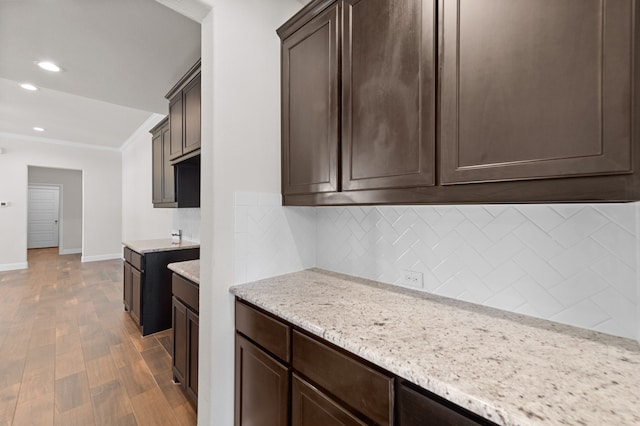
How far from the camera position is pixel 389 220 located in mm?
1540

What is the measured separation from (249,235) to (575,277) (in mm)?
1461

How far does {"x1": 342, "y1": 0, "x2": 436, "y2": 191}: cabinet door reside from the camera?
1060 mm

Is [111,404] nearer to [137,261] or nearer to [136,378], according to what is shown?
[136,378]

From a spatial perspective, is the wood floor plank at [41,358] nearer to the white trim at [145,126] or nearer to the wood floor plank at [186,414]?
the wood floor plank at [186,414]

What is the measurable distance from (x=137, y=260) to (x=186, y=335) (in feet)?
5.26

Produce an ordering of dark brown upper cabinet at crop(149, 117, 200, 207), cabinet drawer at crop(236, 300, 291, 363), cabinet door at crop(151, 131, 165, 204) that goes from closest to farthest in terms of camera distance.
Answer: cabinet drawer at crop(236, 300, 291, 363)
dark brown upper cabinet at crop(149, 117, 200, 207)
cabinet door at crop(151, 131, 165, 204)

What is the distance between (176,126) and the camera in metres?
2.77

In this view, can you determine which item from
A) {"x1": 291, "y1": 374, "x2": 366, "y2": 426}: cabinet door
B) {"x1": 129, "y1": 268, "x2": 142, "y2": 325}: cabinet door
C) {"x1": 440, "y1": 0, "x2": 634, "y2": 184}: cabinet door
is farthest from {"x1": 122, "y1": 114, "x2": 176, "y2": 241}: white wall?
{"x1": 440, "y1": 0, "x2": 634, "y2": 184}: cabinet door

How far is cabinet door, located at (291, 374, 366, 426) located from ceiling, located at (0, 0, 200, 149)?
7.55ft

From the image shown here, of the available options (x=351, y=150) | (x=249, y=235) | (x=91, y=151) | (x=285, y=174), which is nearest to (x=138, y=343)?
(x=249, y=235)

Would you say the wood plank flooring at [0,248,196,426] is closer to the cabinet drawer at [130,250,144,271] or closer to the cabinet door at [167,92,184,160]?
the cabinet drawer at [130,250,144,271]

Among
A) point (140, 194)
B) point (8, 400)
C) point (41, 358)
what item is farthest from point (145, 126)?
point (8, 400)

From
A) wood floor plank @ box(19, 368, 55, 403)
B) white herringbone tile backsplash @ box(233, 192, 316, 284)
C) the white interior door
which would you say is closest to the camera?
white herringbone tile backsplash @ box(233, 192, 316, 284)

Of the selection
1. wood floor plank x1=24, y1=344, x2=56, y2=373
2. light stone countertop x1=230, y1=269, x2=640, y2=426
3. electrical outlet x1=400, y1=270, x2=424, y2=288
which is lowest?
wood floor plank x1=24, y1=344, x2=56, y2=373
